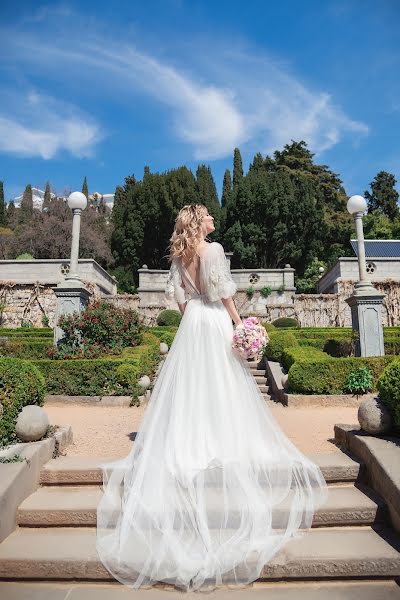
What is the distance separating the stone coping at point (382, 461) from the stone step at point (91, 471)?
5.8 inches

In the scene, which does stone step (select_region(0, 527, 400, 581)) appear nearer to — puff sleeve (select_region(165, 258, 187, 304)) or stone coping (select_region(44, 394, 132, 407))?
puff sleeve (select_region(165, 258, 187, 304))

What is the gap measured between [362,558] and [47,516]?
2.24m

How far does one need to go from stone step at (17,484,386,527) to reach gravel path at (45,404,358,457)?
133 centimetres

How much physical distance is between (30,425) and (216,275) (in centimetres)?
229

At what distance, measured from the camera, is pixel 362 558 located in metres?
2.51

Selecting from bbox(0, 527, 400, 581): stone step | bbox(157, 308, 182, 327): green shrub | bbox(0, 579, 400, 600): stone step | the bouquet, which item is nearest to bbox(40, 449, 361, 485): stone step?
bbox(0, 527, 400, 581): stone step

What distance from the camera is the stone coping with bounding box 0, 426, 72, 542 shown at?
9.43 feet

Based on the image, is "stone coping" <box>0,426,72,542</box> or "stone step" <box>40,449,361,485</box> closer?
"stone coping" <box>0,426,72,542</box>

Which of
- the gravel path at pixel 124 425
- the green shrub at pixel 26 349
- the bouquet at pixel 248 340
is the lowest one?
the gravel path at pixel 124 425

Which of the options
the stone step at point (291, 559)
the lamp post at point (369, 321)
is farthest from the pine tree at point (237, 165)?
the stone step at point (291, 559)

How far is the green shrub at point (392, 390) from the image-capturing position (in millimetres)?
3625

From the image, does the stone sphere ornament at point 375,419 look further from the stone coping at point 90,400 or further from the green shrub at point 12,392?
the stone coping at point 90,400

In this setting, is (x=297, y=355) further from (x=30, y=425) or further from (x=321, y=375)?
(x=30, y=425)

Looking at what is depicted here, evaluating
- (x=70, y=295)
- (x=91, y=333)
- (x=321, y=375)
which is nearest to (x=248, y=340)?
(x=321, y=375)
